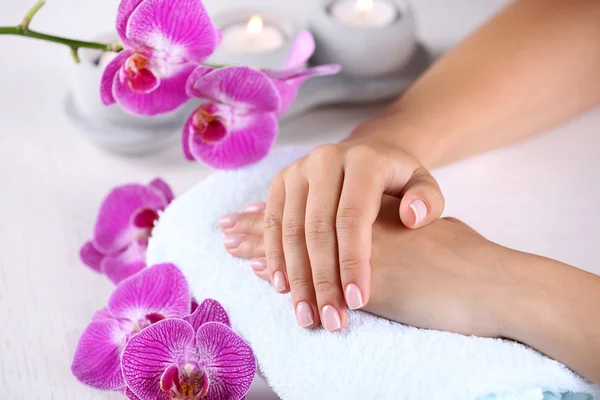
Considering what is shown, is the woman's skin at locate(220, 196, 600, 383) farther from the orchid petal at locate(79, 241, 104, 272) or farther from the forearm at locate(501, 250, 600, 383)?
the orchid petal at locate(79, 241, 104, 272)

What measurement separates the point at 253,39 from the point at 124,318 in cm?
39

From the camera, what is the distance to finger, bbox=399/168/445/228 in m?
0.56

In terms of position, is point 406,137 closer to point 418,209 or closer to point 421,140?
point 421,140

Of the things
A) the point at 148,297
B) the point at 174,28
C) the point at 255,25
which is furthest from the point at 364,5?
the point at 148,297

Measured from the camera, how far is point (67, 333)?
0.63m

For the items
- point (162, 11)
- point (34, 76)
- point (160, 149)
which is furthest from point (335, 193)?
point (34, 76)

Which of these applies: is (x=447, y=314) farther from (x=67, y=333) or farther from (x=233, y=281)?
(x=67, y=333)

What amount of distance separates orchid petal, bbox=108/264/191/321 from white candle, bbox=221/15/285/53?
0.33 metres

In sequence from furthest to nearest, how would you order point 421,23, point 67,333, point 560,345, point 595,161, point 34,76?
point 421,23
point 34,76
point 595,161
point 67,333
point 560,345

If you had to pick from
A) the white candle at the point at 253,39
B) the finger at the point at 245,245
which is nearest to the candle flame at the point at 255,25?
the white candle at the point at 253,39

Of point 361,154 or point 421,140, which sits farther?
point 421,140

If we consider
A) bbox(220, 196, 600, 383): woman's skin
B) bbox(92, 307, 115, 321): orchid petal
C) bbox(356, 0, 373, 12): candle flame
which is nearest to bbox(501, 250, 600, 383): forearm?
bbox(220, 196, 600, 383): woman's skin

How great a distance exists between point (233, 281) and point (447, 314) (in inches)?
6.5

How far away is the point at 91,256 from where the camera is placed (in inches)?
26.9
